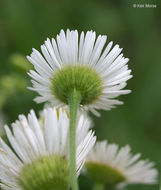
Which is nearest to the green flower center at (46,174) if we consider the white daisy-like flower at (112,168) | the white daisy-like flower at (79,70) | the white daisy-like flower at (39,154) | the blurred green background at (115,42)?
the white daisy-like flower at (39,154)

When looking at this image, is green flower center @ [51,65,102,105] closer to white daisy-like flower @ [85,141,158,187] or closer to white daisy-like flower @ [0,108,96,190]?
white daisy-like flower @ [0,108,96,190]

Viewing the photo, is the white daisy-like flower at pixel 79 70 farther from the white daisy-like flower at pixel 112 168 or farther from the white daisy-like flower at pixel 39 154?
the white daisy-like flower at pixel 112 168

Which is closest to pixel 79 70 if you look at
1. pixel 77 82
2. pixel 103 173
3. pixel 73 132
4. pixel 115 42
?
pixel 77 82

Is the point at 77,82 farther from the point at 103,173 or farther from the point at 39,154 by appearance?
the point at 103,173

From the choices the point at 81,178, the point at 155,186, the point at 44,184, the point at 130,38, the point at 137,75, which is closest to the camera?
the point at 44,184

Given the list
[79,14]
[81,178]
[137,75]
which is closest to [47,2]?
[79,14]

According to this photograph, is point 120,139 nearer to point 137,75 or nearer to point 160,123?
point 160,123
